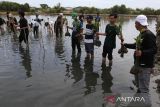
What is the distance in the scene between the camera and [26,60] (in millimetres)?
13227

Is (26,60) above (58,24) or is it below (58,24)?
below

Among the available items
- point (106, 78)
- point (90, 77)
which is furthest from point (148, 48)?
point (90, 77)

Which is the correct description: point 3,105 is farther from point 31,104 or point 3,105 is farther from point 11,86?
point 11,86

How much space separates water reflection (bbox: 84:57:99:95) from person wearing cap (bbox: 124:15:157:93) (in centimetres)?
212

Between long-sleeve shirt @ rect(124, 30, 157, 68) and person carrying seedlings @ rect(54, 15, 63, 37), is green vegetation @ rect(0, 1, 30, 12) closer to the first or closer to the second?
person carrying seedlings @ rect(54, 15, 63, 37)

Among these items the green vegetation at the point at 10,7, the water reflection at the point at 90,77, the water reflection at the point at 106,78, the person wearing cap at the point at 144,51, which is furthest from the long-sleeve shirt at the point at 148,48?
the green vegetation at the point at 10,7

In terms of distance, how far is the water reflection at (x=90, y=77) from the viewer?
29.9 ft

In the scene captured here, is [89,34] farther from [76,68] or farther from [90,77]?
[90,77]

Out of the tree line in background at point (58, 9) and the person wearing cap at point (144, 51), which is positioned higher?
the tree line in background at point (58, 9)

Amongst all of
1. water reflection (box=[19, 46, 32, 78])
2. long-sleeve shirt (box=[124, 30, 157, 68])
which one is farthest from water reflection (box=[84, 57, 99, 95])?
long-sleeve shirt (box=[124, 30, 157, 68])

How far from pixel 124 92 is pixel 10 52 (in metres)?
8.40

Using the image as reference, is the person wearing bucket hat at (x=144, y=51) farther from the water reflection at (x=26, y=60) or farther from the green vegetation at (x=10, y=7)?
the green vegetation at (x=10, y=7)

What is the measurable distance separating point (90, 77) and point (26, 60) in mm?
4015

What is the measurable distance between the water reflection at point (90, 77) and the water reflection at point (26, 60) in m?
2.23
